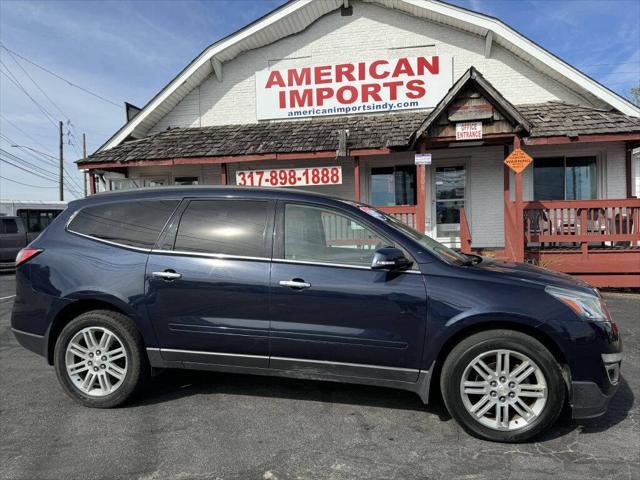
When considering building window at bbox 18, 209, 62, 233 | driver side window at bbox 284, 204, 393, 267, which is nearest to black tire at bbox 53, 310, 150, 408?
driver side window at bbox 284, 204, 393, 267

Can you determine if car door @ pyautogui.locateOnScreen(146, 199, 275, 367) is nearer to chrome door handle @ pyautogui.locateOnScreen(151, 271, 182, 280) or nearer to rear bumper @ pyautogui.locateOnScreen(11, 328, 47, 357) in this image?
chrome door handle @ pyautogui.locateOnScreen(151, 271, 182, 280)

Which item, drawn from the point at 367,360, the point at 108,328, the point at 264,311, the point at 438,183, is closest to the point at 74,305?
the point at 108,328

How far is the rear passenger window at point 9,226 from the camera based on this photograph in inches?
548

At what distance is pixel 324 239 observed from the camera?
3.53m

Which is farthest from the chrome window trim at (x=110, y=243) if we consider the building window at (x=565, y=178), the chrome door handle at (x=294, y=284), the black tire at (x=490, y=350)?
the building window at (x=565, y=178)

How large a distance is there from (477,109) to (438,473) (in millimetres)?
7818

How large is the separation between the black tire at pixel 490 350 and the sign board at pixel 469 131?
6.78 m

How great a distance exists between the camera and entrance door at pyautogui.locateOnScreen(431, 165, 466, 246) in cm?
1162

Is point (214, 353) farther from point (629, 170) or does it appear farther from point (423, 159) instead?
point (629, 170)

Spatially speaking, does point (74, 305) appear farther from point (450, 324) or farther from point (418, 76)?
point (418, 76)

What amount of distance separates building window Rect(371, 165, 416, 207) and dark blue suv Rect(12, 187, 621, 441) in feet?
27.3

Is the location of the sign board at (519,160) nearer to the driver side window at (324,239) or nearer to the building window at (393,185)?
the building window at (393,185)

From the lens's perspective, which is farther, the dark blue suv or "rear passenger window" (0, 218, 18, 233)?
"rear passenger window" (0, 218, 18, 233)

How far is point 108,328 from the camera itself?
3.55 metres
